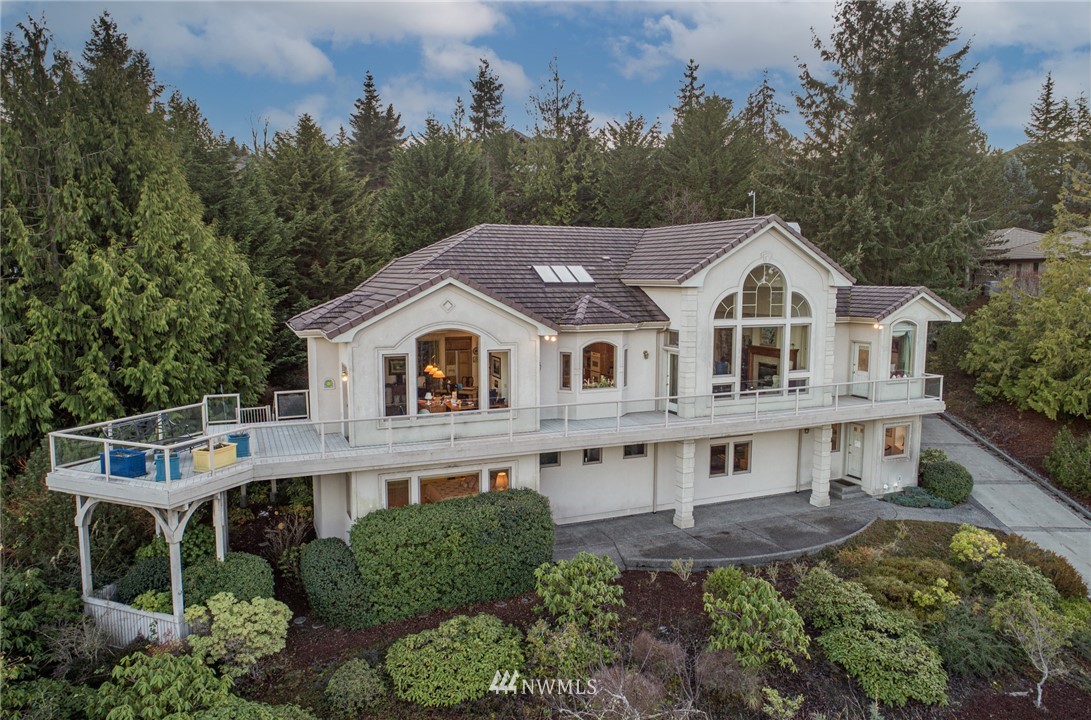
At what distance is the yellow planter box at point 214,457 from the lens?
12.6m

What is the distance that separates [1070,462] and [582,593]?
1836 cm

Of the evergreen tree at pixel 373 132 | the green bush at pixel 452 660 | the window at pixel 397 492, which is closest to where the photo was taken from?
the green bush at pixel 452 660

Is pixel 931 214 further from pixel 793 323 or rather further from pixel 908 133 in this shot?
pixel 793 323

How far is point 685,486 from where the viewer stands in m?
17.5

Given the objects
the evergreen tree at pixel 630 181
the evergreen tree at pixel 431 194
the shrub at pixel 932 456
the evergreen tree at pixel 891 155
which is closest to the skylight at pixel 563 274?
the evergreen tree at pixel 431 194

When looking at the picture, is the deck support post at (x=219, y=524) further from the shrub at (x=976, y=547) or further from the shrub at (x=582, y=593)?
the shrub at (x=976, y=547)

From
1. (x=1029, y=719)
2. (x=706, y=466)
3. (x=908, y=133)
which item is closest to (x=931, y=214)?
(x=908, y=133)

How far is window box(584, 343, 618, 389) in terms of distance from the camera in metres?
17.6

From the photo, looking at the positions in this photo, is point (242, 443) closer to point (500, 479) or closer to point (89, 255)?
point (500, 479)

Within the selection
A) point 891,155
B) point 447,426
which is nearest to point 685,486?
point 447,426

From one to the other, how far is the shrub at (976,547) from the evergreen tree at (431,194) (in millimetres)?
22151

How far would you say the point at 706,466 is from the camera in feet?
62.8

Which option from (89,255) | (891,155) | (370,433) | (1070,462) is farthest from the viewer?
(891,155)

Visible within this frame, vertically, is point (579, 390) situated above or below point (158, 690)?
above
